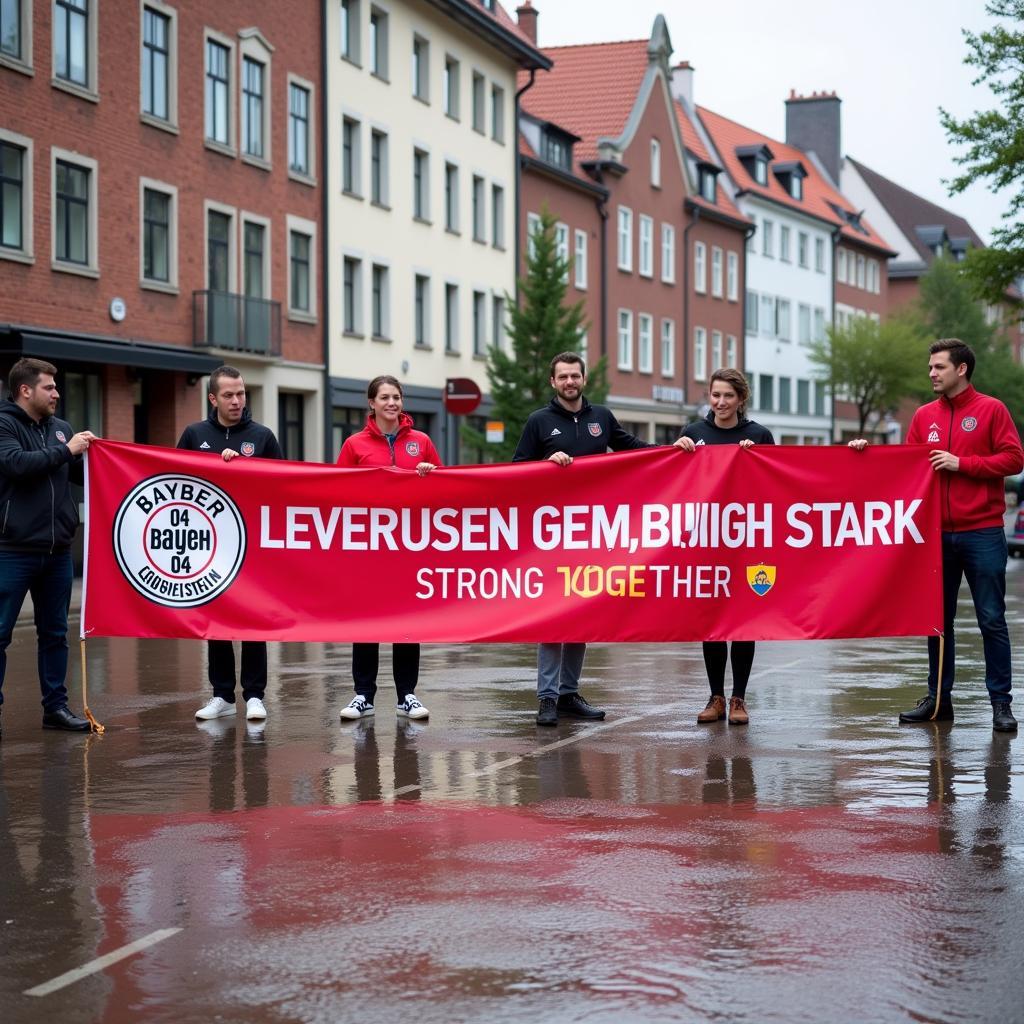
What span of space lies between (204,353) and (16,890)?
28.3 m

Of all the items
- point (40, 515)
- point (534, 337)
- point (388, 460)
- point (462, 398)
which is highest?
point (534, 337)

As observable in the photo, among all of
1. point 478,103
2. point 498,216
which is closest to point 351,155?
point 478,103

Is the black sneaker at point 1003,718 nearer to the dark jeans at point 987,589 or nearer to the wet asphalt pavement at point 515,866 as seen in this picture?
the dark jeans at point 987,589

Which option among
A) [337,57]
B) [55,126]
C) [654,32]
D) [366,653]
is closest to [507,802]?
[366,653]

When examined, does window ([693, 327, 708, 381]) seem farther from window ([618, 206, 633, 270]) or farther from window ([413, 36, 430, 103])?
window ([413, 36, 430, 103])

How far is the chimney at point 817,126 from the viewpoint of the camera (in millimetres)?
94844

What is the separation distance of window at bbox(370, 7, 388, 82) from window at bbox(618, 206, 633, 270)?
18.0m

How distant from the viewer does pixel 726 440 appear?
11281mm

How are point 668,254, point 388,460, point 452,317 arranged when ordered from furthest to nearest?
point 668,254 → point 452,317 → point 388,460

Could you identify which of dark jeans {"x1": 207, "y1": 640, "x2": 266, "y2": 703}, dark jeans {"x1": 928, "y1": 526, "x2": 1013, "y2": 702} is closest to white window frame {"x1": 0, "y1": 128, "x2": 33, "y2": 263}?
dark jeans {"x1": 207, "y1": 640, "x2": 266, "y2": 703}

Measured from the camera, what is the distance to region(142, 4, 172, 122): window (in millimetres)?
33031

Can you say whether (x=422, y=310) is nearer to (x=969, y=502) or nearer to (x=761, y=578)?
(x=761, y=578)

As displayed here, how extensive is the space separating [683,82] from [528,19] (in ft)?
64.9

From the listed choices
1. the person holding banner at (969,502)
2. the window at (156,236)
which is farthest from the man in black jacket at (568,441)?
the window at (156,236)
